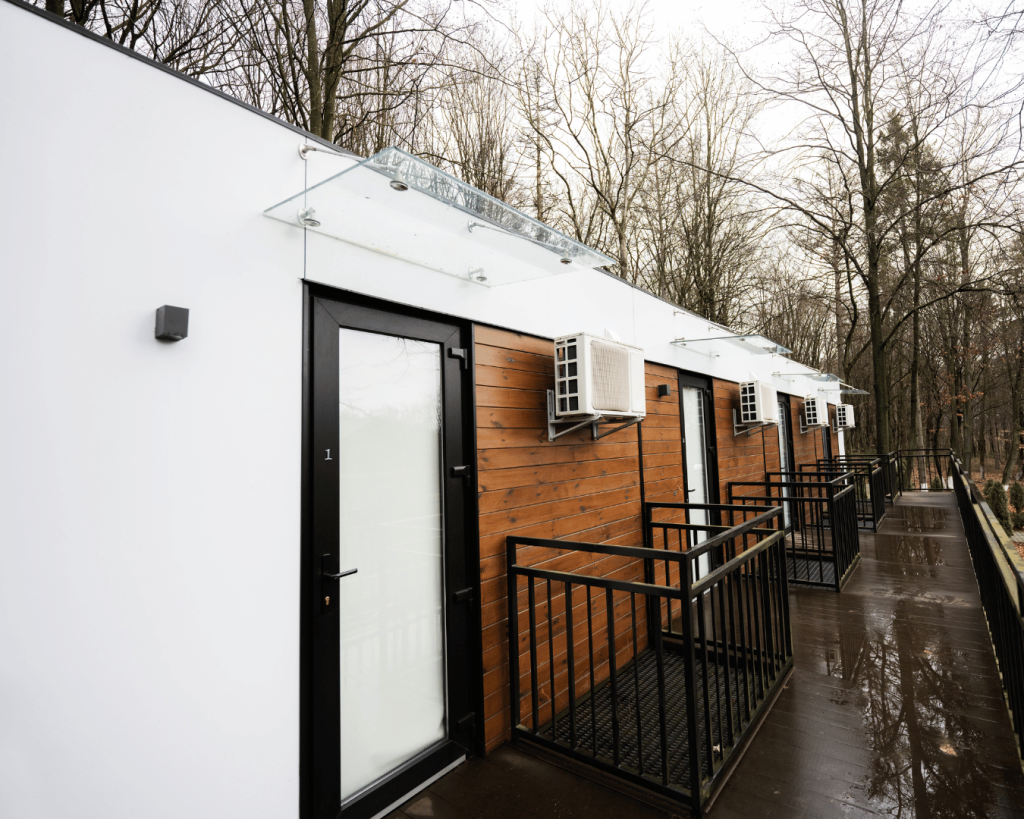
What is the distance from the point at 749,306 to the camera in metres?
11.4

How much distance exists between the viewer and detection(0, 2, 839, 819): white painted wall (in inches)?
52.5

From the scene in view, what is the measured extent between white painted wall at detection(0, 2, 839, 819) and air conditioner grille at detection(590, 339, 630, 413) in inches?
65.5

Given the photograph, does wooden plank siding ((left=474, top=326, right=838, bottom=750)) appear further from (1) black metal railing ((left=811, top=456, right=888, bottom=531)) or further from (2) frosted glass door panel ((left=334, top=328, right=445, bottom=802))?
(1) black metal railing ((left=811, top=456, right=888, bottom=531))

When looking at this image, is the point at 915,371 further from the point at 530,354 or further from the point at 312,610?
the point at 312,610

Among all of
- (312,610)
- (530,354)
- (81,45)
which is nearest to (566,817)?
(312,610)

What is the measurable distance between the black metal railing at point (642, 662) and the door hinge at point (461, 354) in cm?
91

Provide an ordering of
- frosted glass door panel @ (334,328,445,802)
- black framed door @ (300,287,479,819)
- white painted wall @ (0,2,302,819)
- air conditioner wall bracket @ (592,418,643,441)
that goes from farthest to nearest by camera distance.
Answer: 1. air conditioner wall bracket @ (592,418,643,441)
2. frosted glass door panel @ (334,328,445,802)
3. black framed door @ (300,287,479,819)
4. white painted wall @ (0,2,302,819)

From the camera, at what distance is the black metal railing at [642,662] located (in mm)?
2150

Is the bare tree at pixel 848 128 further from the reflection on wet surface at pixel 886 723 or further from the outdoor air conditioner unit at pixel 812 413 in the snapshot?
the reflection on wet surface at pixel 886 723

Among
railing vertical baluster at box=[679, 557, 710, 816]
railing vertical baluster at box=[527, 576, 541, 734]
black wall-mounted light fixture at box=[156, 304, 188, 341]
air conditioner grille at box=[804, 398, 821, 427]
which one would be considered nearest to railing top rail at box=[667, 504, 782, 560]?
railing vertical baluster at box=[679, 557, 710, 816]

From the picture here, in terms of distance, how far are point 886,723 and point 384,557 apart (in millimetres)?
2572

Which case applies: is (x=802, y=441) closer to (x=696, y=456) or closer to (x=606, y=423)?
(x=696, y=456)

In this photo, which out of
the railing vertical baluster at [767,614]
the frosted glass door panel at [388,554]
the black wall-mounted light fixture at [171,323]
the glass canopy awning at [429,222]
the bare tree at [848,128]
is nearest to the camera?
the black wall-mounted light fixture at [171,323]

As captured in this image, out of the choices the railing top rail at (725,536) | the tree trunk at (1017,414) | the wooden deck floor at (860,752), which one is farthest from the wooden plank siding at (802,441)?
the tree trunk at (1017,414)
